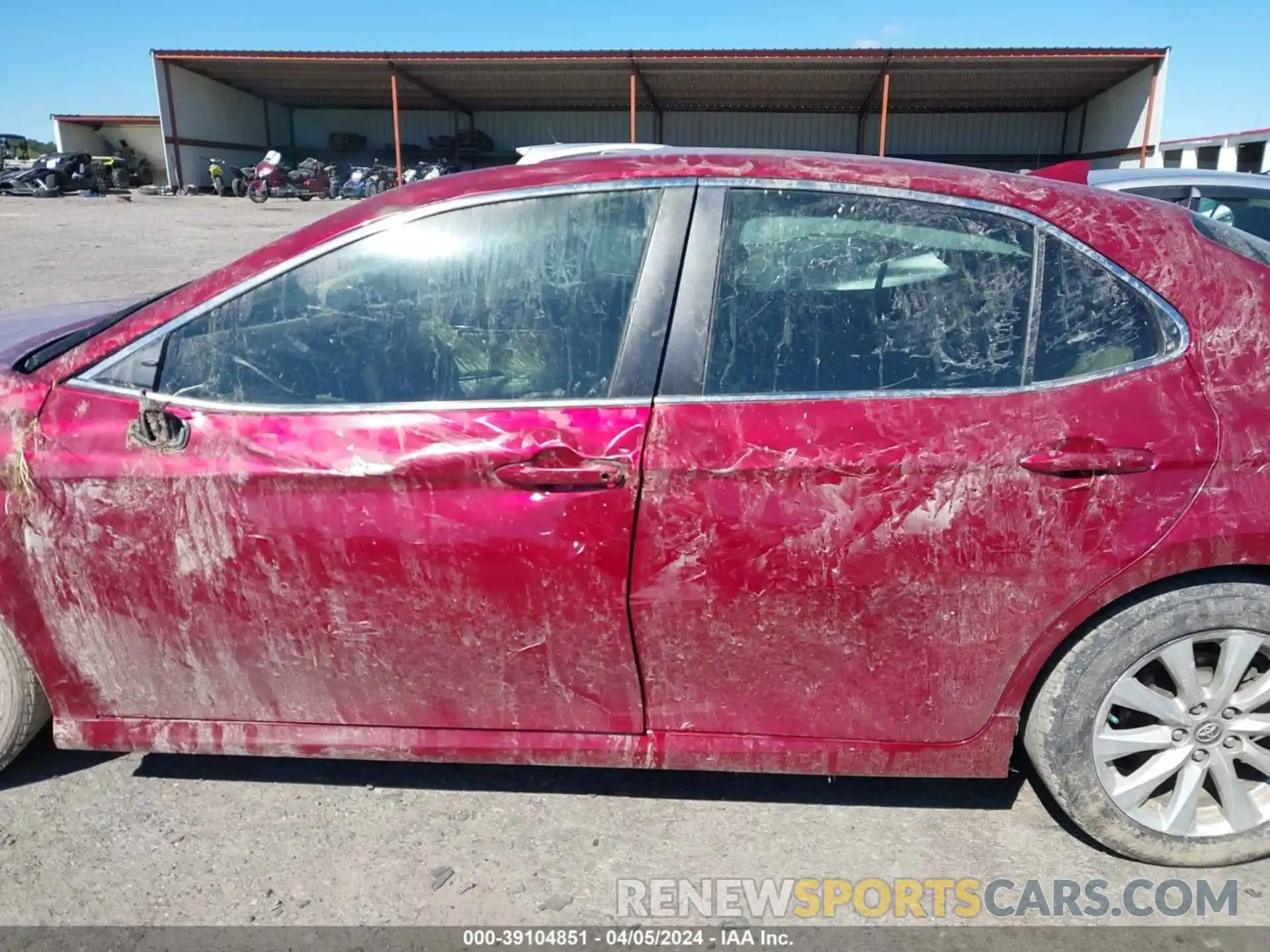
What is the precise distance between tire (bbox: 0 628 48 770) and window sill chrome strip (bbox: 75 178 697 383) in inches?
34.7

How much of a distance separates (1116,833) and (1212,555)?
76cm

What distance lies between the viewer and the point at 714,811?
250cm

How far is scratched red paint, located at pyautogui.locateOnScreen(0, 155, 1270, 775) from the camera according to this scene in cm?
206

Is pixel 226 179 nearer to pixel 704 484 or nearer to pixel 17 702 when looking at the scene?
pixel 17 702

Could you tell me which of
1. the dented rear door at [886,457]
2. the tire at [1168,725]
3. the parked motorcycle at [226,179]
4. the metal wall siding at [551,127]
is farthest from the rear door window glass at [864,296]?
the metal wall siding at [551,127]

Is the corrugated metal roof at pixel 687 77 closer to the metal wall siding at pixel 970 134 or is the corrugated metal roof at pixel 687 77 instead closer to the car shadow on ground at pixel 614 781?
the metal wall siding at pixel 970 134

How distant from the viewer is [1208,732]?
2.22m

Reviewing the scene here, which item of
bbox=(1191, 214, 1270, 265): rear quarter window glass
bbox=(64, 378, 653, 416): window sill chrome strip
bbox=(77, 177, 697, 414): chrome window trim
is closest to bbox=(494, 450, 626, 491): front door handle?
bbox=(64, 378, 653, 416): window sill chrome strip

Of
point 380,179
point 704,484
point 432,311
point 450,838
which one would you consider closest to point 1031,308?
point 704,484

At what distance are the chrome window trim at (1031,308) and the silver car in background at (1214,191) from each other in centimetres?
471

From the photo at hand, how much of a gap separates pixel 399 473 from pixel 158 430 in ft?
2.01

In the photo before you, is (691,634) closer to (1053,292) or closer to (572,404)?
(572,404)

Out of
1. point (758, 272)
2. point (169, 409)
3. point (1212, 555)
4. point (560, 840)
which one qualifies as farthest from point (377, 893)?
point (1212, 555)

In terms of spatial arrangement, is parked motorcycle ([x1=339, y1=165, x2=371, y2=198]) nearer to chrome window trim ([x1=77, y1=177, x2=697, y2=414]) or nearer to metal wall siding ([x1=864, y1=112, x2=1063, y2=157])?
metal wall siding ([x1=864, y1=112, x2=1063, y2=157])
